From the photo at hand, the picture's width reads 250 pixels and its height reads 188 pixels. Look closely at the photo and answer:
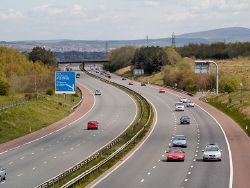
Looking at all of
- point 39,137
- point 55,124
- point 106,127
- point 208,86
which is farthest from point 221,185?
point 208,86

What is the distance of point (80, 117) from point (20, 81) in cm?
4675

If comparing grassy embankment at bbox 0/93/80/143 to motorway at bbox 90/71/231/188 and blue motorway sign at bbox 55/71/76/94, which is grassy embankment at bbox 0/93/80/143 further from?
motorway at bbox 90/71/231/188

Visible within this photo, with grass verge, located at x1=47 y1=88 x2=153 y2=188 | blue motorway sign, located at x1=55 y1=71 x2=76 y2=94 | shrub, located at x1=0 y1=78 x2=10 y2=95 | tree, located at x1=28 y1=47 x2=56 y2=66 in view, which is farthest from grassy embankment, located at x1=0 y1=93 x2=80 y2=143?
tree, located at x1=28 y1=47 x2=56 y2=66

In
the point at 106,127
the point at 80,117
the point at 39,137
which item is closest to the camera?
the point at 39,137

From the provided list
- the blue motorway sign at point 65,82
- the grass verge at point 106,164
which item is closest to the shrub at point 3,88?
the blue motorway sign at point 65,82

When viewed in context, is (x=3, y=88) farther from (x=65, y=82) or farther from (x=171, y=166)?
(x=171, y=166)

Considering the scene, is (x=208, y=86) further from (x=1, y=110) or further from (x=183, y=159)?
(x=183, y=159)

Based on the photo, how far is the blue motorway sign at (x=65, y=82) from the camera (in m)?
99.9

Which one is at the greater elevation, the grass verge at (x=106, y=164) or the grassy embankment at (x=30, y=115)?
the grass verge at (x=106, y=164)

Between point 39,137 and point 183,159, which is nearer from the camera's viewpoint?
point 183,159

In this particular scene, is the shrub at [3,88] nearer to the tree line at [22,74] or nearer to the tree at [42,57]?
the tree line at [22,74]

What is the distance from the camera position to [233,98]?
406 feet

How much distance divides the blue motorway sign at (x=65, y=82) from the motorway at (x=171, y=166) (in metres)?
16.8

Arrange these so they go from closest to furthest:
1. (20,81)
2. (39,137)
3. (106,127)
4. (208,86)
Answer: (39,137)
(106,127)
(20,81)
(208,86)
